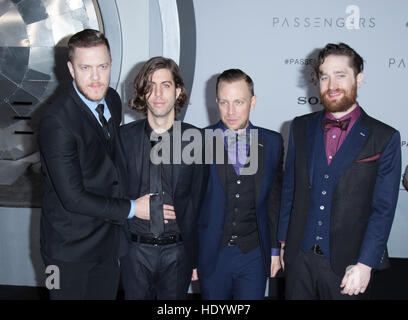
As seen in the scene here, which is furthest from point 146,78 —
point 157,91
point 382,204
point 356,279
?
point 356,279

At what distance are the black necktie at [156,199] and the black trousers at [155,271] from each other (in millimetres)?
94

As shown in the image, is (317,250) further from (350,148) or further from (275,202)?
(350,148)

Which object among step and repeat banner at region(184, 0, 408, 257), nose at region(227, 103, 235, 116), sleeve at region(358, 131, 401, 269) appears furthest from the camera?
step and repeat banner at region(184, 0, 408, 257)

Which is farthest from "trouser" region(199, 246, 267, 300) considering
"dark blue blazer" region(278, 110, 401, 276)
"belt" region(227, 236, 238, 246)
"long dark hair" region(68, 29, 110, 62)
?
"long dark hair" region(68, 29, 110, 62)

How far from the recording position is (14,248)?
3.14 metres

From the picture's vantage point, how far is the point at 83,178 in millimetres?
1989

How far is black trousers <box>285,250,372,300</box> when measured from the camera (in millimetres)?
1957

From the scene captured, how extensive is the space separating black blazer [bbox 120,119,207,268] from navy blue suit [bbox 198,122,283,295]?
0.16ft

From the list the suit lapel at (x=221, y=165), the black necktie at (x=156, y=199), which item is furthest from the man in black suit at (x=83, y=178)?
the suit lapel at (x=221, y=165)

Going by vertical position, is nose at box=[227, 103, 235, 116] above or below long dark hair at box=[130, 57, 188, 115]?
below

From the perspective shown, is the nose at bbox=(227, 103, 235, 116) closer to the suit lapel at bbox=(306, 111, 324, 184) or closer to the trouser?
the suit lapel at bbox=(306, 111, 324, 184)

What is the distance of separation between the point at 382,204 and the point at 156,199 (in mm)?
1002
